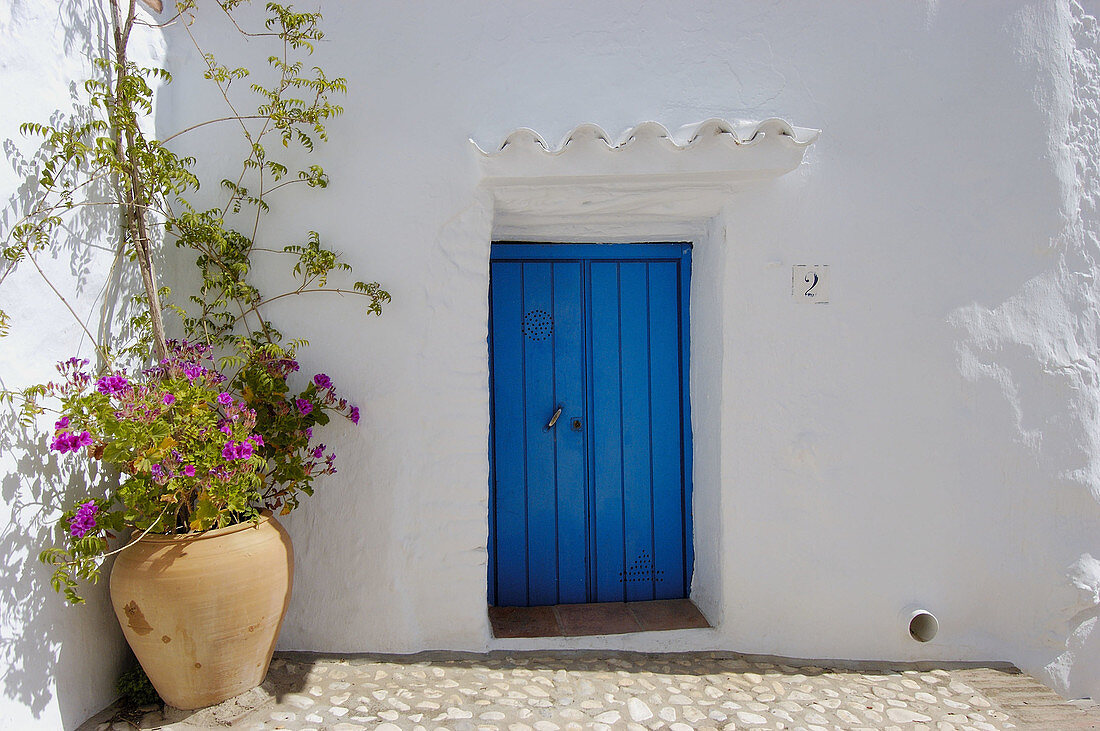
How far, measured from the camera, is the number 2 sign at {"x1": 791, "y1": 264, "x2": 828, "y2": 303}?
11.9 ft

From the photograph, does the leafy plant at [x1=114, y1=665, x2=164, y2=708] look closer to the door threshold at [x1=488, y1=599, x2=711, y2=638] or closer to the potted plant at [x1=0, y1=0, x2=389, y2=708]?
the potted plant at [x1=0, y1=0, x2=389, y2=708]

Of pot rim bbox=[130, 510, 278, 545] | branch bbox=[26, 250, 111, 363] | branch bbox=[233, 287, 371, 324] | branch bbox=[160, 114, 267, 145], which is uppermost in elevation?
branch bbox=[160, 114, 267, 145]

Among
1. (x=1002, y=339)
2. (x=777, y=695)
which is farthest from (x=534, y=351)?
(x=1002, y=339)

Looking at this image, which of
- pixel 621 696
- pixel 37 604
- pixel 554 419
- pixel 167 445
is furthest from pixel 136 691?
pixel 554 419

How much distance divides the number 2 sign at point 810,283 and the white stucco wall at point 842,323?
0.17 ft

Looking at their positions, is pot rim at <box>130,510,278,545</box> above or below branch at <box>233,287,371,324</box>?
below

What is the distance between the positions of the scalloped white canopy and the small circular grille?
91cm

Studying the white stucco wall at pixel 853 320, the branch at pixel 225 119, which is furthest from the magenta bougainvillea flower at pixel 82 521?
the branch at pixel 225 119

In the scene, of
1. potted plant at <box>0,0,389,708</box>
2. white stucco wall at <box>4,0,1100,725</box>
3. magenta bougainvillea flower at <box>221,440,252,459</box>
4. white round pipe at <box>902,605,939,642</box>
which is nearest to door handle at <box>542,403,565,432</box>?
white stucco wall at <box>4,0,1100,725</box>

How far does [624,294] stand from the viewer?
4.06 meters

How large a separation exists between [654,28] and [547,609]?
10.6ft

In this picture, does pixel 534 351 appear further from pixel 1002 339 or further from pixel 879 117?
pixel 1002 339

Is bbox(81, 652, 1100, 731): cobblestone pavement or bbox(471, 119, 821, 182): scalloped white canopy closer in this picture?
bbox(81, 652, 1100, 731): cobblestone pavement

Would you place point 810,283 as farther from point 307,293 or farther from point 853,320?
point 307,293
